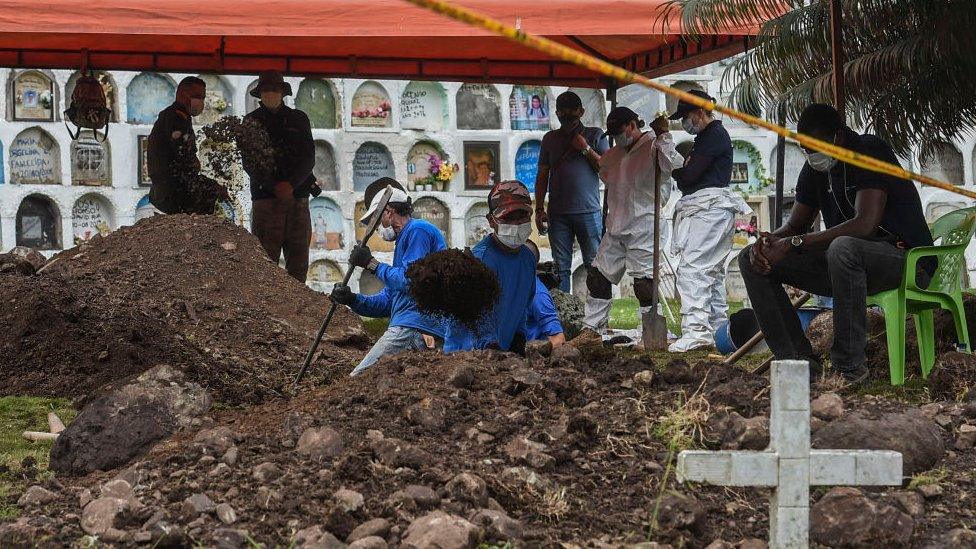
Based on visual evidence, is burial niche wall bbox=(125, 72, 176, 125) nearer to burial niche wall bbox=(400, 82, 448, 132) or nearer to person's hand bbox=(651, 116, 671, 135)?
burial niche wall bbox=(400, 82, 448, 132)

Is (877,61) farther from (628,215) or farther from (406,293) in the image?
(406,293)

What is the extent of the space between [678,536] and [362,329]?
479 cm

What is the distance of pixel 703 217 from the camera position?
25.0 feet

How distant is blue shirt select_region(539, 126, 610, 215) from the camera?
8414 millimetres

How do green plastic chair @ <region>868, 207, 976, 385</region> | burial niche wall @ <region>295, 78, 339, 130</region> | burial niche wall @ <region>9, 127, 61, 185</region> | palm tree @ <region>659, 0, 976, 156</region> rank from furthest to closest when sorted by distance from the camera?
burial niche wall @ <region>295, 78, 339, 130</region>, burial niche wall @ <region>9, 127, 61, 185</region>, palm tree @ <region>659, 0, 976, 156</region>, green plastic chair @ <region>868, 207, 976, 385</region>

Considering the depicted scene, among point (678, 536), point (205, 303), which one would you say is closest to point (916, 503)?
point (678, 536)

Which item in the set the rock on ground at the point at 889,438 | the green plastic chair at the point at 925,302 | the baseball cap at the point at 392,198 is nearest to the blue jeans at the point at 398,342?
the baseball cap at the point at 392,198

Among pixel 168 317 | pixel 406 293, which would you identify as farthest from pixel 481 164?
pixel 406 293

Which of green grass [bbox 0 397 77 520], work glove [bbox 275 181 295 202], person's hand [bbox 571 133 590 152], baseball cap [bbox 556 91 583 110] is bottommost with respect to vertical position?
green grass [bbox 0 397 77 520]

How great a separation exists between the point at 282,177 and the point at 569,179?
6.19 ft

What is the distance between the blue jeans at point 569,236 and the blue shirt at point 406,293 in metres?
2.78

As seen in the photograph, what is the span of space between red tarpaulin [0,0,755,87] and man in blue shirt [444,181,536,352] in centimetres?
141

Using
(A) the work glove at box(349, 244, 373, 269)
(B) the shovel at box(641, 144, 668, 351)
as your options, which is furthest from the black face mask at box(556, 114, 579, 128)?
(A) the work glove at box(349, 244, 373, 269)

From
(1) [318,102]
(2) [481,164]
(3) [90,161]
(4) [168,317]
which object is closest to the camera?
(4) [168,317]
